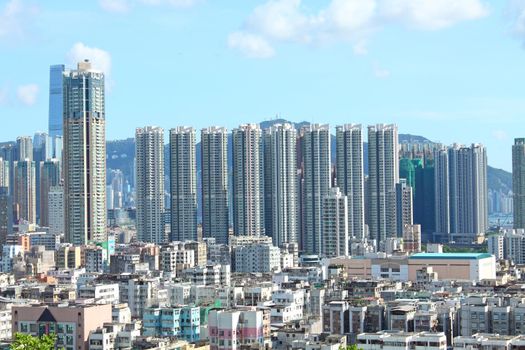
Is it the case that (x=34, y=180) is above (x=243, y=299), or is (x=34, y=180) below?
above

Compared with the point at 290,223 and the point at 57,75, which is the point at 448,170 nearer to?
the point at 290,223

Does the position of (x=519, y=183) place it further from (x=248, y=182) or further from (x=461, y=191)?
(x=248, y=182)

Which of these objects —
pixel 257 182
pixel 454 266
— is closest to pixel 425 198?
pixel 257 182

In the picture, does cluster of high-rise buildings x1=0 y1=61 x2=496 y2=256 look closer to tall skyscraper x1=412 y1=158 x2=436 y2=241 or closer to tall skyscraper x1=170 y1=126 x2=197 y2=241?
tall skyscraper x1=170 y1=126 x2=197 y2=241

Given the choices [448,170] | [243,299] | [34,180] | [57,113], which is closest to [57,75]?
[57,113]

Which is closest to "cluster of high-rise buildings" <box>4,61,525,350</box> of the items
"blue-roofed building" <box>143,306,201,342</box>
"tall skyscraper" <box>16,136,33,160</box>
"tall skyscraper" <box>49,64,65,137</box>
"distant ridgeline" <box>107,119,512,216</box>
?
"blue-roofed building" <box>143,306,201,342</box>

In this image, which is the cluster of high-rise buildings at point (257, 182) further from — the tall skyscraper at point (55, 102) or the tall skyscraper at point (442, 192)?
the tall skyscraper at point (55, 102)
